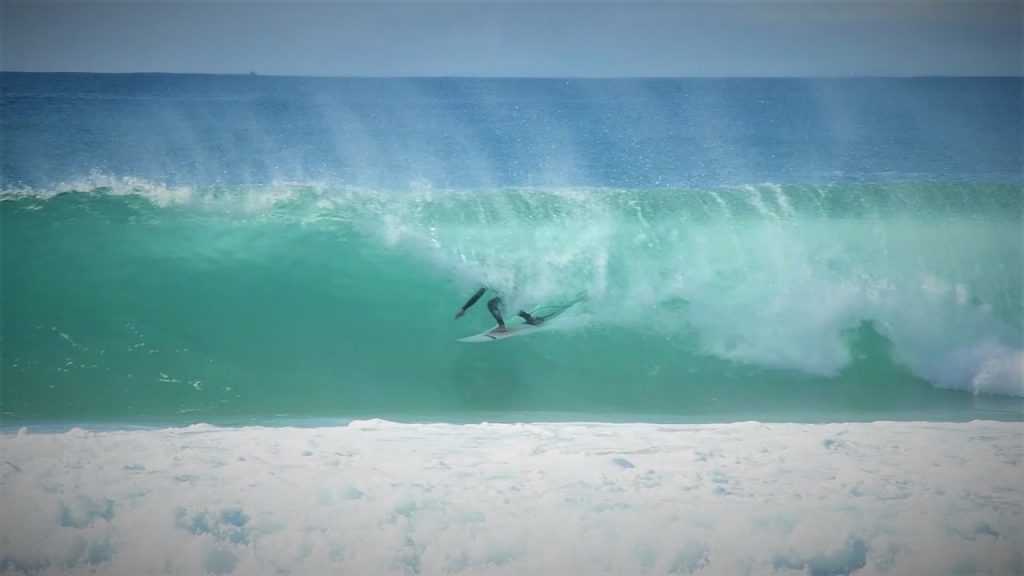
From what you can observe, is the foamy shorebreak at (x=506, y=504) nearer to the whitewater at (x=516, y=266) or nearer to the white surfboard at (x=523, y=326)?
the whitewater at (x=516, y=266)

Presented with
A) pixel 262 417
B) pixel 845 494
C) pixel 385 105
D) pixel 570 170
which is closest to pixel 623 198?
pixel 570 170

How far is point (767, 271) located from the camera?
3098 mm

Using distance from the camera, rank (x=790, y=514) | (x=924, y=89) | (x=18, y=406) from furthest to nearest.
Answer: (x=924, y=89) < (x=18, y=406) < (x=790, y=514)

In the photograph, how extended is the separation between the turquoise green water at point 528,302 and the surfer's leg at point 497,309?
0.05 meters

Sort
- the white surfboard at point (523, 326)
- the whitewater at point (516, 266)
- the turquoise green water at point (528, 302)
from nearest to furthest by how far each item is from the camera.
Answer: the whitewater at point (516, 266), the turquoise green water at point (528, 302), the white surfboard at point (523, 326)

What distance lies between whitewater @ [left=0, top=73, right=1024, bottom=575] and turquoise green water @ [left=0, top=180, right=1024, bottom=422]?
1 cm

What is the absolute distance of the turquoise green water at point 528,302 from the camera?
2.92 metres

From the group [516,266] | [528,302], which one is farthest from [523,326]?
[516,266]

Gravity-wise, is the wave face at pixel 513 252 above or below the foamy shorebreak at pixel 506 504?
above

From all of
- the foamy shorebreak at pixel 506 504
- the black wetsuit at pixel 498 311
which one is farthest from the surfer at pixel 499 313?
the foamy shorebreak at pixel 506 504

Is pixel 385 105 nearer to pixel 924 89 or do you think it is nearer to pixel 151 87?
pixel 151 87

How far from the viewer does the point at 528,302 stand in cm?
304

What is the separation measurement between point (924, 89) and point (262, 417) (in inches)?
104

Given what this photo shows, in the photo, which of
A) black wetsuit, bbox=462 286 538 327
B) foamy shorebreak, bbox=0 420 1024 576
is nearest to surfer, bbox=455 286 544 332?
black wetsuit, bbox=462 286 538 327
